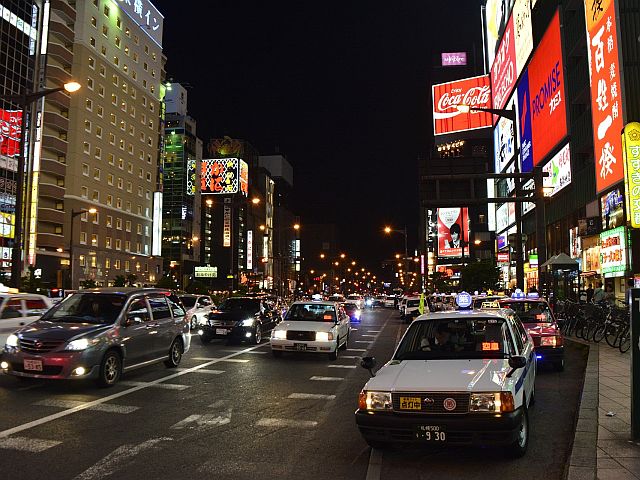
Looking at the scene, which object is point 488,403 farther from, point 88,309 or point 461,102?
point 461,102

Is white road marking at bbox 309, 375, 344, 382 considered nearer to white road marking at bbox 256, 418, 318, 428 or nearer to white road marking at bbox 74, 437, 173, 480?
white road marking at bbox 256, 418, 318, 428

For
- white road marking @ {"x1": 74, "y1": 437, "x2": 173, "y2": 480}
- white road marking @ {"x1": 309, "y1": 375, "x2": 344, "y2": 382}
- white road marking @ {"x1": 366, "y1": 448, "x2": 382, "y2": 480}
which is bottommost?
white road marking @ {"x1": 309, "y1": 375, "x2": 344, "y2": 382}

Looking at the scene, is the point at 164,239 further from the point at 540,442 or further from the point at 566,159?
the point at 540,442

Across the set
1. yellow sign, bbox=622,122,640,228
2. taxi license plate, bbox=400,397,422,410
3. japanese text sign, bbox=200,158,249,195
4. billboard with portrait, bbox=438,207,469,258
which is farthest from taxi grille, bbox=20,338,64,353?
japanese text sign, bbox=200,158,249,195

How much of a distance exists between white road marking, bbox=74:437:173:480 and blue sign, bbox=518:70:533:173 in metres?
51.3

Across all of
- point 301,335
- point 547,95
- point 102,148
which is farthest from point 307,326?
point 102,148

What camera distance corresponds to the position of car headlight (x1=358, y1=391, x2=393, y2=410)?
5.63m

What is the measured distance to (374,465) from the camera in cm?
560

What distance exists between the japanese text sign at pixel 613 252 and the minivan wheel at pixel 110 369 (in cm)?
2769

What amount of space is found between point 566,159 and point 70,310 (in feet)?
129

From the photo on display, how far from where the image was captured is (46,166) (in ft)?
193

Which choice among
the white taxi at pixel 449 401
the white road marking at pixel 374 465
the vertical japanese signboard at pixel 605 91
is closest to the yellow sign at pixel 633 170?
the vertical japanese signboard at pixel 605 91

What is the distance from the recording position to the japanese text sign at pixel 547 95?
1672 inches

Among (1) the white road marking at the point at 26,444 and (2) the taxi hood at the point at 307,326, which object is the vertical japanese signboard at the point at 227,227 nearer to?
(2) the taxi hood at the point at 307,326
